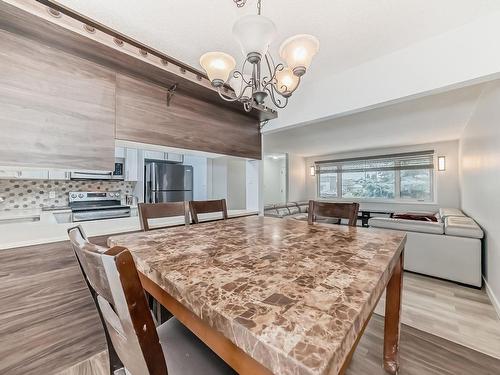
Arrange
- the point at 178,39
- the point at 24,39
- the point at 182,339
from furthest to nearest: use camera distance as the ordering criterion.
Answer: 1. the point at 178,39
2. the point at 24,39
3. the point at 182,339

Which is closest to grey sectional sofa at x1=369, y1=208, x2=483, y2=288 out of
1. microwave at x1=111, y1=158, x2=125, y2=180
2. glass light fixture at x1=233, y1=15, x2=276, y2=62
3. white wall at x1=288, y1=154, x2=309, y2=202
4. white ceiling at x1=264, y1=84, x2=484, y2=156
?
white ceiling at x1=264, y1=84, x2=484, y2=156

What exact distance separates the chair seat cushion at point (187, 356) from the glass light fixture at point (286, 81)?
1.42 meters

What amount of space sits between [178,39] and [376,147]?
221 inches

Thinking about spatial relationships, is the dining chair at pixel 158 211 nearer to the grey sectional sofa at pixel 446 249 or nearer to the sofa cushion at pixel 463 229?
the grey sectional sofa at pixel 446 249

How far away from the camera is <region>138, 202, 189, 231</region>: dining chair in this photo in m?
1.48

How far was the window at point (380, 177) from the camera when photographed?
529cm

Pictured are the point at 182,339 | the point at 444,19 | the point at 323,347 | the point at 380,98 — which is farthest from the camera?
the point at 380,98

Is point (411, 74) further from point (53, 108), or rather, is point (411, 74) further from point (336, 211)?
point (53, 108)

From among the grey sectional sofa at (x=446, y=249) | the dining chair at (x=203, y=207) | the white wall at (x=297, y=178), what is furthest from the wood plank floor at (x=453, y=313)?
the white wall at (x=297, y=178)

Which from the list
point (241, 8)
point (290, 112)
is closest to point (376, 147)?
point (290, 112)

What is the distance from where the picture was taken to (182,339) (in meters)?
0.79

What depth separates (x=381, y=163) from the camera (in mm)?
5941

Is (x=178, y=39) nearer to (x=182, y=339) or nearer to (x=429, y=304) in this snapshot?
(x=182, y=339)

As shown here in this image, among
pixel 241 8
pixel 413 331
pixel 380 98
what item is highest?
pixel 241 8
